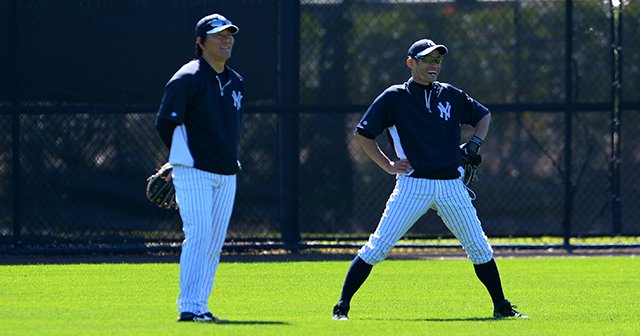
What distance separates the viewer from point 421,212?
8078mm

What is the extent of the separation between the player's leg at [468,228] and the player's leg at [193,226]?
1.46 metres

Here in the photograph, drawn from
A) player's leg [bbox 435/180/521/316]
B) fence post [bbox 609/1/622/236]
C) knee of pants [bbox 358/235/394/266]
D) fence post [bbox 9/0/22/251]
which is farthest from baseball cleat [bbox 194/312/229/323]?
fence post [bbox 609/1/622/236]

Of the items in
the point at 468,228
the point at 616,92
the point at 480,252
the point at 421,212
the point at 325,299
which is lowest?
the point at 325,299

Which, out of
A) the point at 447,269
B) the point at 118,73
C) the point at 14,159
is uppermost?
the point at 118,73

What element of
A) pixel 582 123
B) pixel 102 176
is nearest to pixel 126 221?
pixel 102 176

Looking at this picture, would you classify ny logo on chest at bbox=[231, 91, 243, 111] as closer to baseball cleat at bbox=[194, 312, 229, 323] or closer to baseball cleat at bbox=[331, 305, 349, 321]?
baseball cleat at bbox=[194, 312, 229, 323]

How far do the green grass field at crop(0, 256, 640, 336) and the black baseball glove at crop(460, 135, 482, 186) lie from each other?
0.87 meters

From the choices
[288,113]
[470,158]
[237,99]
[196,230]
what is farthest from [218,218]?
[288,113]

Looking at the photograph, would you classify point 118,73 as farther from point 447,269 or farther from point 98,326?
point 98,326

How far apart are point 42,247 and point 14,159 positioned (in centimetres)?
90

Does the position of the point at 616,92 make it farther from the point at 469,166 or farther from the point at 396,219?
the point at 396,219

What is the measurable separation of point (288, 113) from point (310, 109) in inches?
8.9

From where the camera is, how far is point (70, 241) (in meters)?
12.9

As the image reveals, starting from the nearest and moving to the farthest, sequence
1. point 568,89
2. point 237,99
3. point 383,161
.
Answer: point 237,99 < point 383,161 < point 568,89
